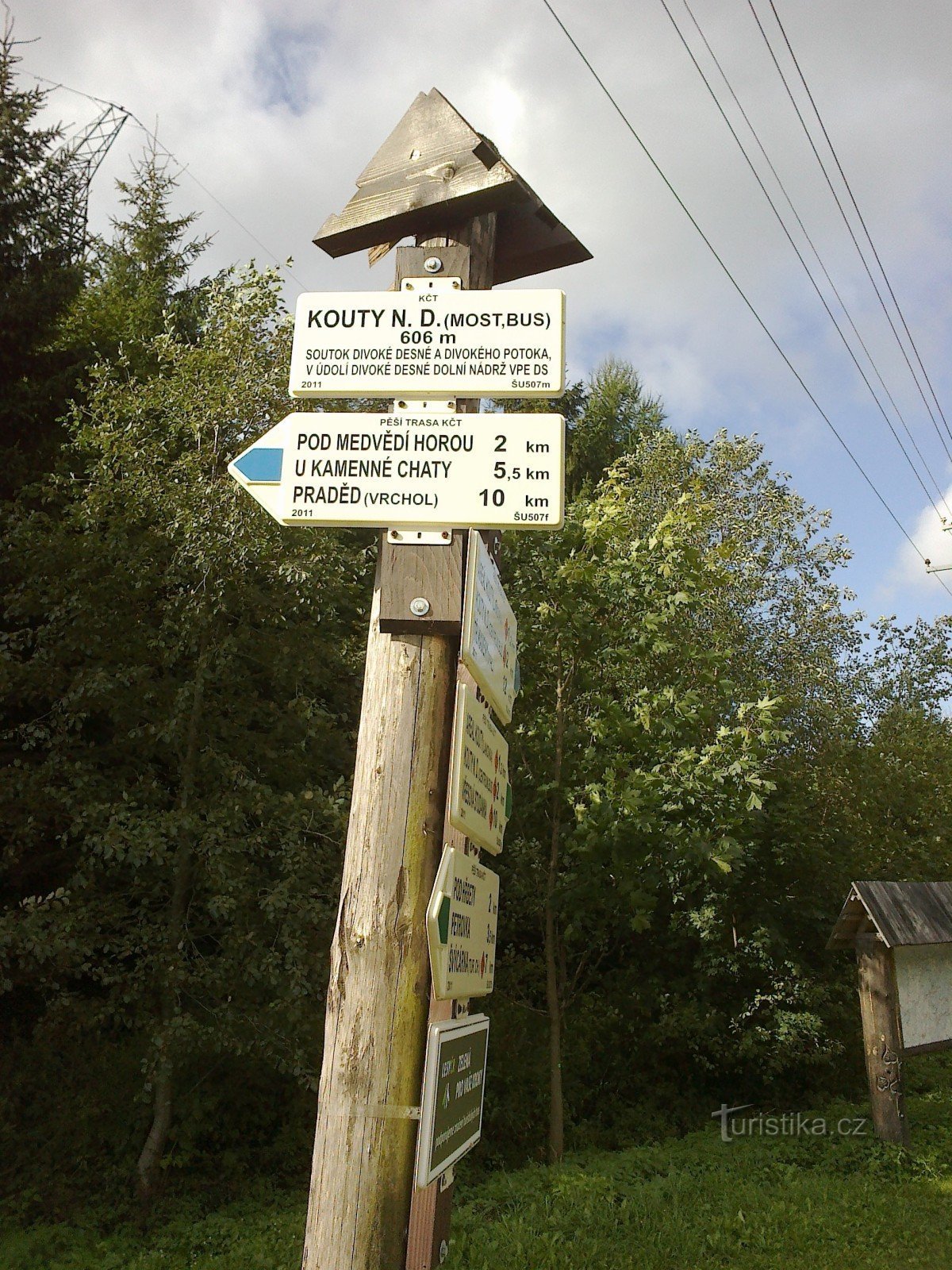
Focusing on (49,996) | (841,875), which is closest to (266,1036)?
(49,996)

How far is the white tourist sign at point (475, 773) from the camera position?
99.3 inches

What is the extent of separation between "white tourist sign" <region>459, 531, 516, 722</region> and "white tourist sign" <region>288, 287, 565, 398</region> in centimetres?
46

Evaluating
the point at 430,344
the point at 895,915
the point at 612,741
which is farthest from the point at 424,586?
the point at 895,915

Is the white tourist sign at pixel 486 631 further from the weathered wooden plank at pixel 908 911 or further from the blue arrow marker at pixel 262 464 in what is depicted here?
the weathered wooden plank at pixel 908 911

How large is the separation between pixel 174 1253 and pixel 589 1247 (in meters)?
3.78

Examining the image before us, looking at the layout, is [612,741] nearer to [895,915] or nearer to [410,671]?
[895,915]

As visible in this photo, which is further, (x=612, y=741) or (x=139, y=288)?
(x=139, y=288)

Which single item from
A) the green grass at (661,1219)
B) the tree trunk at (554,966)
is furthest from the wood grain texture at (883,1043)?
the tree trunk at (554,966)

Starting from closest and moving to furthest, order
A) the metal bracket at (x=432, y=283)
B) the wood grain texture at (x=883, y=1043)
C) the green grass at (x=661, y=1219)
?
the metal bracket at (x=432, y=283), the green grass at (x=661, y=1219), the wood grain texture at (x=883, y=1043)

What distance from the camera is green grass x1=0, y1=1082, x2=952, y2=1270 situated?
6098 millimetres

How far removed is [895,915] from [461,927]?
742 centimetres

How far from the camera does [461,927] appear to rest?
8.45 ft

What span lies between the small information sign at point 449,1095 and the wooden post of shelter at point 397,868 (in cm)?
9

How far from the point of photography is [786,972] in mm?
11812
